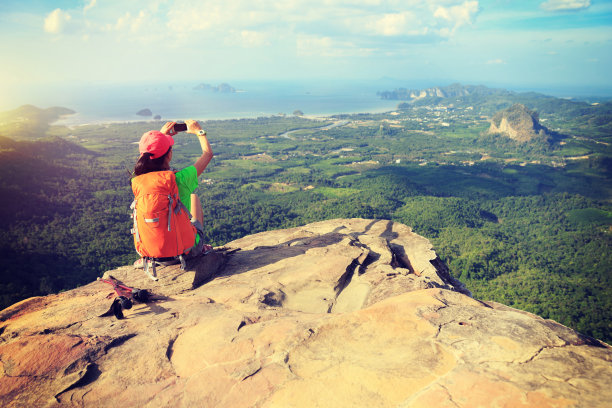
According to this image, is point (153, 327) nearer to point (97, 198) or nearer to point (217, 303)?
point (217, 303)

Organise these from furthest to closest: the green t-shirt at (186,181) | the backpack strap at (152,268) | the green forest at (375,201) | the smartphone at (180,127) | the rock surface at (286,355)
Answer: the green forest at (375,201)
the smartphone at (180,127)
the backpack strap at (152,268)
the green t-shirt at (186,181)
the rock surface at (286,355)

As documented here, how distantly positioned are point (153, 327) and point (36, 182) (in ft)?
236

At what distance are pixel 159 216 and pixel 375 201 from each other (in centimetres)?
7571

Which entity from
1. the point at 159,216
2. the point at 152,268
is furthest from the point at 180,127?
the point at 152,268

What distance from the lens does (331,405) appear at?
13.6 feet

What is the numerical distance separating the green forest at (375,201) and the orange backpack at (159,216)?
3532cm

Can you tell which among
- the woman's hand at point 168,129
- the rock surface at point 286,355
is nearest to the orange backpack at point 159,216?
the rock surface at point 286,355

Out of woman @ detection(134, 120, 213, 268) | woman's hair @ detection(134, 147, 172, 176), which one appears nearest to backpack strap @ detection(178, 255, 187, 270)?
woman @ detection(134, 120, 213, 268)

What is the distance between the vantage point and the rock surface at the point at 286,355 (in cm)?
424

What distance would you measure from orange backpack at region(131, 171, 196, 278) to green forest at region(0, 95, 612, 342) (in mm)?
35320

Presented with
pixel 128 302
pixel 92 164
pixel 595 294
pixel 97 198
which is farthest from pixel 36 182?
pixel 595 294

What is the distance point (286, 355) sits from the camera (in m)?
5.27

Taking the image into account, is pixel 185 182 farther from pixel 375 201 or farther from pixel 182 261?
pixel 375 201

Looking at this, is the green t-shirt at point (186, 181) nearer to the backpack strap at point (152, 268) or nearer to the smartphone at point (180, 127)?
the smartphone at point (180, 127)
